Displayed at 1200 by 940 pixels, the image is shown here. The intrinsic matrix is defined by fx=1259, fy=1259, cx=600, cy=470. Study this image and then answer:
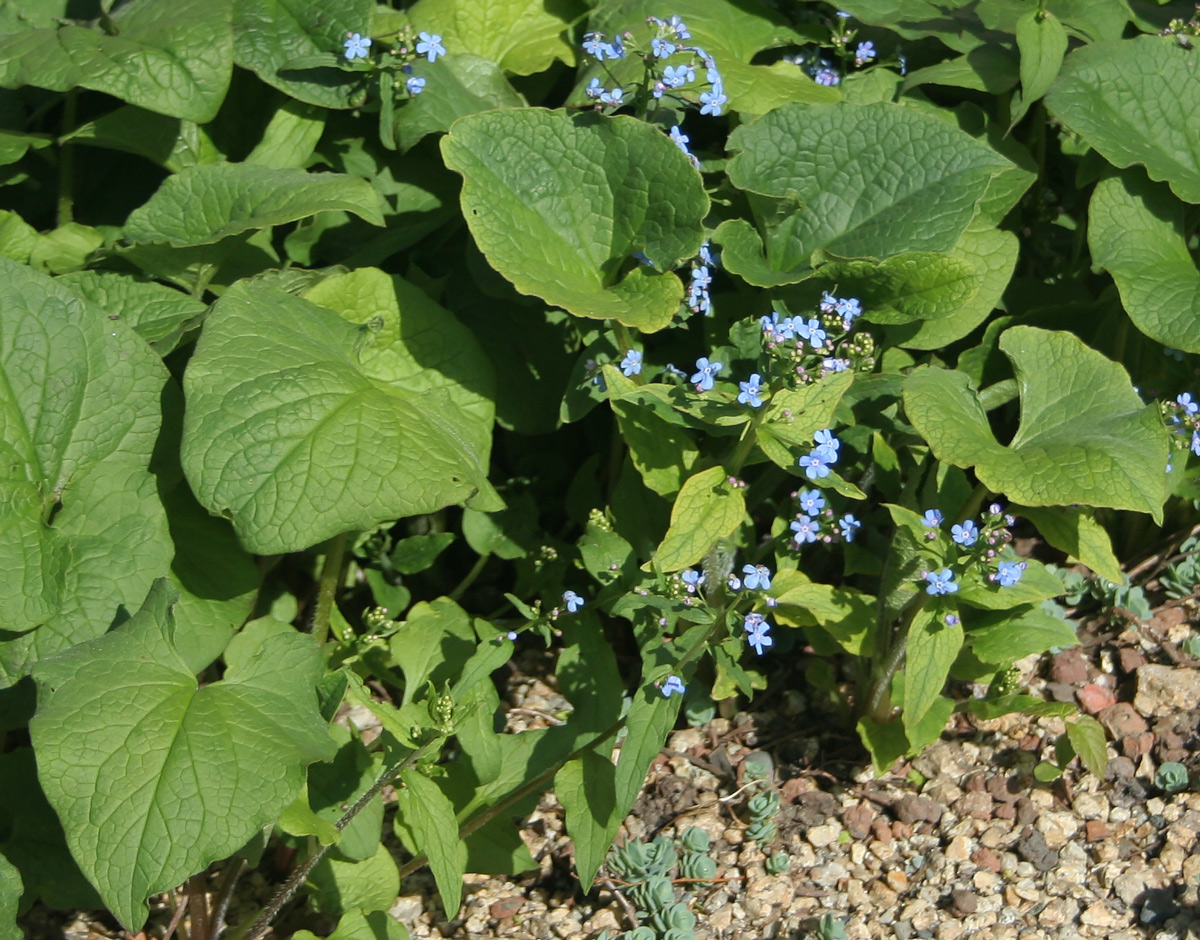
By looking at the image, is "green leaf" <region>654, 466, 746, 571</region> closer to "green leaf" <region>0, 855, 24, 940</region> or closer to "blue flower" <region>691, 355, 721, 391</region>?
"blue flower" <region>691, 355, 721, 391</region>

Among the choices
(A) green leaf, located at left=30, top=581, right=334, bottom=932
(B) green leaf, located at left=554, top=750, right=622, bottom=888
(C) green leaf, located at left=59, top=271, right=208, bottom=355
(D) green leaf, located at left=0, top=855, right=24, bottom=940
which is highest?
(C) green leaf, located at left=59, top=271, right=208, bottom=355

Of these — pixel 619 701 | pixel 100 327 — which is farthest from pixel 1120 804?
Answer: pixel 100 327

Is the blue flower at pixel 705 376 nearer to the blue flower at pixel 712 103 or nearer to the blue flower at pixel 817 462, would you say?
the blue flower at pixel 817 462

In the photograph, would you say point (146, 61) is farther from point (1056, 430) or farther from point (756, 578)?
point (1056, 430)

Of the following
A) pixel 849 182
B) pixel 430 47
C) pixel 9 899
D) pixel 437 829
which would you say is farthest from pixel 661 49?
pixel 9 899

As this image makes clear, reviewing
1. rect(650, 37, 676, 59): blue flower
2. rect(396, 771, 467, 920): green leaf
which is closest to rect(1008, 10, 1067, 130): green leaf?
rect(650, 37, 676, 59): blue flower
